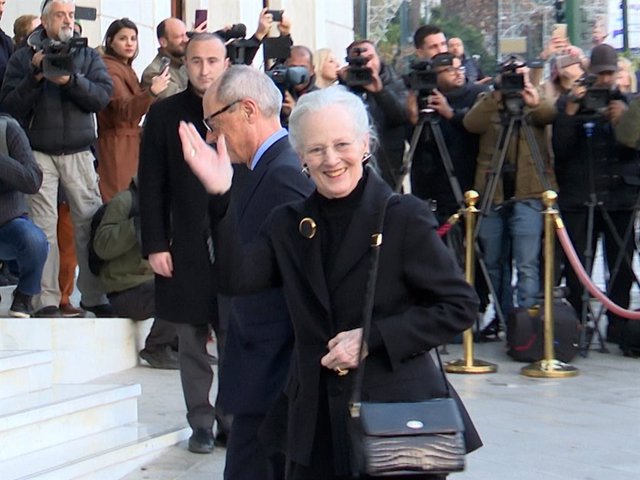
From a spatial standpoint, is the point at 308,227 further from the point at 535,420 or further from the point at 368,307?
the point at 535,420

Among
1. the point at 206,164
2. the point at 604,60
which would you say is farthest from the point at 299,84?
the point at 206,164

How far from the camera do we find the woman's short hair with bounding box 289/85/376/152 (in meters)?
3.63

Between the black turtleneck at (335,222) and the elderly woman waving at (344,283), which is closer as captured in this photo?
the elderly woman waving at (344,283)

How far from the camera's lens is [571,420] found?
297 inches

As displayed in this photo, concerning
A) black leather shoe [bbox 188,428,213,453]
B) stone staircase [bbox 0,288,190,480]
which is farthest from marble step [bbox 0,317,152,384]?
black leather shoe [bbox 188,428,213,453]

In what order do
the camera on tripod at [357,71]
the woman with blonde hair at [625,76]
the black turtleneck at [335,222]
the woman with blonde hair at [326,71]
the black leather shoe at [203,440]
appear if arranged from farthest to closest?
1. the woman with blonde hair at [326,71]
2. the woman with blonde hair at [625,76]
3. the camera on tripod at [357,71]
4. the black leather shoe at [203,440]
5. the black turtleneck at [335,222]

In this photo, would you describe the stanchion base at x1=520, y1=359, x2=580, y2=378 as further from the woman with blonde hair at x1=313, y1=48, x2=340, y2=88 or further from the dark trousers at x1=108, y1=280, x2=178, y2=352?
the woman with blonde hair at x1=313, y1=48, x2=340, y2=88

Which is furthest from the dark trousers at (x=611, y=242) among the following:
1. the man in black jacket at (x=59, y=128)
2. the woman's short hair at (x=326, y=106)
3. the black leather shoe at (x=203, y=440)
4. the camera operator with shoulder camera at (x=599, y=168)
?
the woman's short hair at (x=326, y=106)

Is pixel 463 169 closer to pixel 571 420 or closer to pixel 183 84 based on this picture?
pixel 183 84

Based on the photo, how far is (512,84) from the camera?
370 inches

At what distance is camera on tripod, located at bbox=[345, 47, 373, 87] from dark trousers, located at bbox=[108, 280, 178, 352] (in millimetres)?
2026

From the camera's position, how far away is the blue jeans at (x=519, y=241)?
31.9 feet

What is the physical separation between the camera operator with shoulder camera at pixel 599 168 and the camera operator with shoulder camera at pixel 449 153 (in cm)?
69

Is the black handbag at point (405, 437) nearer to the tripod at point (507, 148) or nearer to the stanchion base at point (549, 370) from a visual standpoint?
the stanchion base at point (549, 370)
